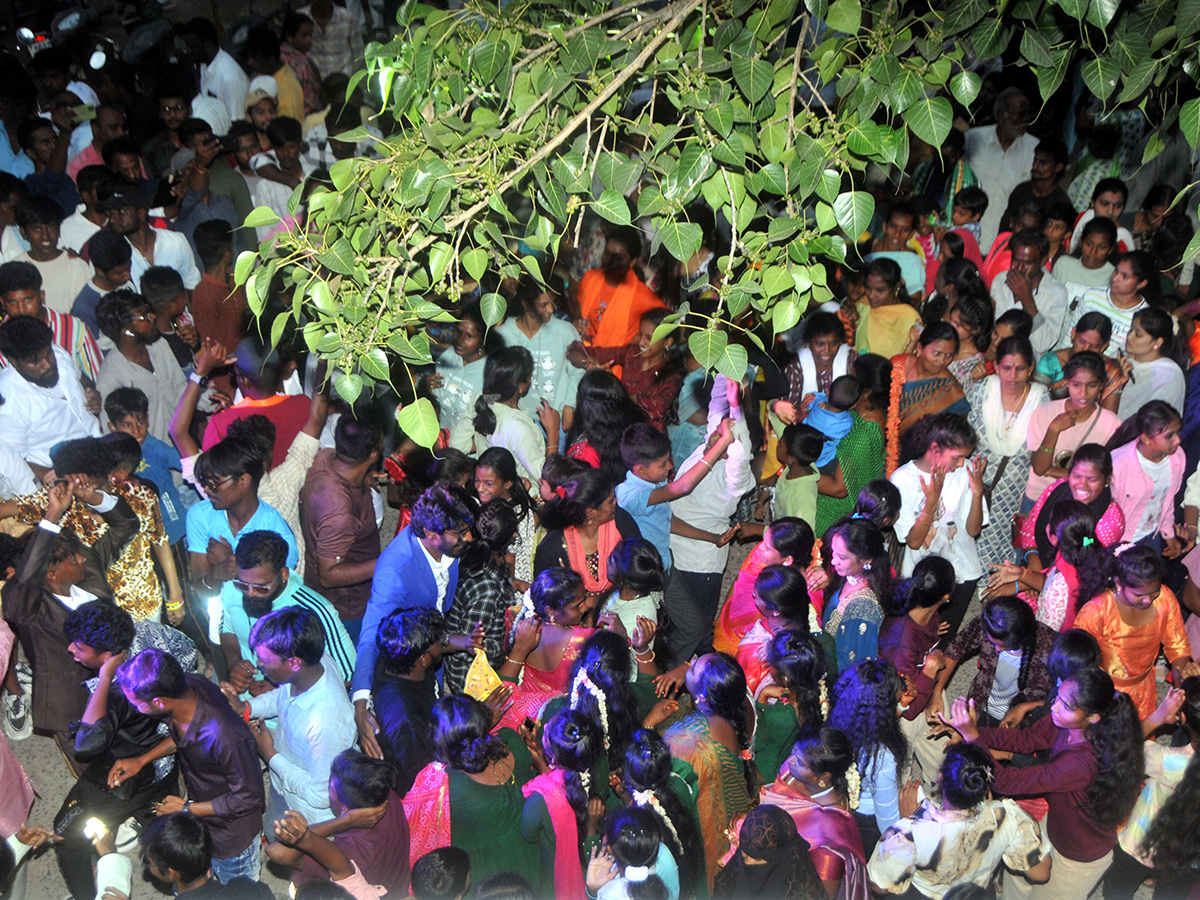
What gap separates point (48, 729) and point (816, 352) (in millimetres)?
4160

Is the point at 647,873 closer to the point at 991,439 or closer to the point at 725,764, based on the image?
the point at 725,764

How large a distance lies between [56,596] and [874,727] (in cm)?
327

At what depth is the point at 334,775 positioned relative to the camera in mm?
3398

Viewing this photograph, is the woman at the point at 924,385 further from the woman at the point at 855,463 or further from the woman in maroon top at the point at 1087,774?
the woman in maroon top at the point at 1087,774

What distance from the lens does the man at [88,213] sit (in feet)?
22.2

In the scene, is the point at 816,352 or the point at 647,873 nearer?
the point at 647,873

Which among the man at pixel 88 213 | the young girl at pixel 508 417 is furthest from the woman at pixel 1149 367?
the man at pixel 88 213

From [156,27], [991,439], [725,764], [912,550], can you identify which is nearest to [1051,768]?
[725,764]

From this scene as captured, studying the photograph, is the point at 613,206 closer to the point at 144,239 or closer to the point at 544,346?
the point at 544,346

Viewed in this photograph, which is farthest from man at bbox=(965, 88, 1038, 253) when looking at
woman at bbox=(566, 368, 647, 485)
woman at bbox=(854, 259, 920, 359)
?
woman at bbox=(566, 368, 647, 485)

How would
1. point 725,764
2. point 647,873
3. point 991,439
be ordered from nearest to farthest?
point 647,873 < point 725,764 < point 991,439

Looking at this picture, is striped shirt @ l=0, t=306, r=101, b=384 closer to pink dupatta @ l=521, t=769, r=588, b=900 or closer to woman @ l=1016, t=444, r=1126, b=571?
pink dupatta @ l=521, t=769, r=588, b=900

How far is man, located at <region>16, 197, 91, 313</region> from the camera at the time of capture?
20.3 feet

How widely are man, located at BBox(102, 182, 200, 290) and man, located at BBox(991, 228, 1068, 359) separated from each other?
5278 millimetres
